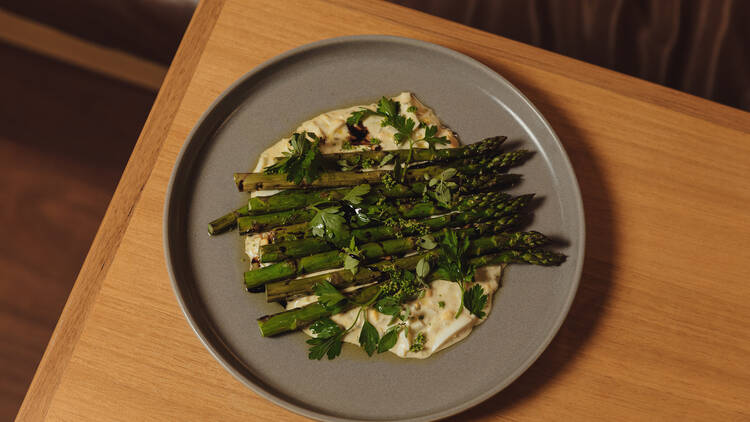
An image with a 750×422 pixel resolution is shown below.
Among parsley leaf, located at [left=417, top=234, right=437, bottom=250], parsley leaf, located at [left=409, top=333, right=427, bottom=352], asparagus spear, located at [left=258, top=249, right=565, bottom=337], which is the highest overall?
parsley leaf, located at [left=417, top=234, right=437, bottom=250]

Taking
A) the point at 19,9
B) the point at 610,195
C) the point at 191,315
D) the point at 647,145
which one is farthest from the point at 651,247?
the point at 19,9

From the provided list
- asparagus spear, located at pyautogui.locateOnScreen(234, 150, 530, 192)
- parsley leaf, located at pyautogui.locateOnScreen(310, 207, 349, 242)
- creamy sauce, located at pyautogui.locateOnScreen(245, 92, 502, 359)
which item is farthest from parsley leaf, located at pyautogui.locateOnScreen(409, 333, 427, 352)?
asparagus spear, located at pyautogui.locateOnScreen(234, 150, 530, 192)

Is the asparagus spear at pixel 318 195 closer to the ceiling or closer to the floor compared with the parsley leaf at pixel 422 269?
closer to the ceiling

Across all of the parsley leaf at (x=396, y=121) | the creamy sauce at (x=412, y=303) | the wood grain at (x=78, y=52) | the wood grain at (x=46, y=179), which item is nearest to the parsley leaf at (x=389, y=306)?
the creamy sauce at (x=412, y=303)

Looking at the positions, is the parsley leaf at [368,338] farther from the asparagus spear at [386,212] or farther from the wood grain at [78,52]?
the wood grain at [78,52]

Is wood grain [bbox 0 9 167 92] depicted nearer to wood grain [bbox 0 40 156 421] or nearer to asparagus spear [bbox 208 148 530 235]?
wood grain [bbox 0 40 156 421]

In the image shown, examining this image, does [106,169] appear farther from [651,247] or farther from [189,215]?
[651,247]
